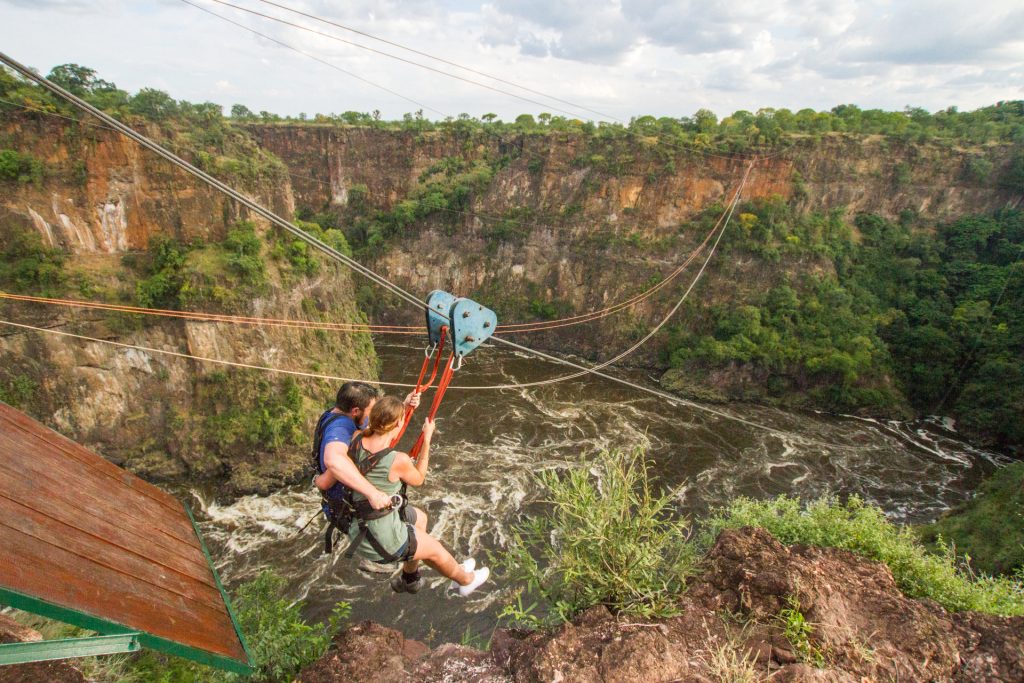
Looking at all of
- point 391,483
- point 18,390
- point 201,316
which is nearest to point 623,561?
point 391,483

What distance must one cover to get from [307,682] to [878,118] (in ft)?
134

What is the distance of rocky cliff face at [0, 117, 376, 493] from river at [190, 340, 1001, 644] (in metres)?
1.71

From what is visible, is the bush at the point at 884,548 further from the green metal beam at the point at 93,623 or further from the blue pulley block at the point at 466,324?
the green metal beam at the point at 93,623

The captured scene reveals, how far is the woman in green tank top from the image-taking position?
124 inches

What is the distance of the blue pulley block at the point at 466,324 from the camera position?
3695mm

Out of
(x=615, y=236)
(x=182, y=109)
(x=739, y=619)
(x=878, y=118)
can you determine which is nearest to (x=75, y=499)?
(x=739, y=619)

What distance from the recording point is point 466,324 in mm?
3740

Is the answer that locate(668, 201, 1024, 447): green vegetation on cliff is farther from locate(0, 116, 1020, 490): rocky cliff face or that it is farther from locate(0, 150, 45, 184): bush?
locate(0, 150, 45, 184): bush

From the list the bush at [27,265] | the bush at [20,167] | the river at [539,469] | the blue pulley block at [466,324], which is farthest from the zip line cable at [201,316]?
the blue pulley block at [466,324]

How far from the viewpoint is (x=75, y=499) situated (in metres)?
2.15

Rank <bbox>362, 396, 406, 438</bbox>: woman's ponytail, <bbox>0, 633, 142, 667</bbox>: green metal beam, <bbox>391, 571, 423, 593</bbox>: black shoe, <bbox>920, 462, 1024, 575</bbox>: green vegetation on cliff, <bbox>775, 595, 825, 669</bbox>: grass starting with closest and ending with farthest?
<bbox>0, 633, 142, 667</bbox>: green metal beam → <bbox>775, 595, 825, 669</bbox>: grass → <bbox>362, 396, 406, 438</bbox>: woman's ponytail → <bbox>391, 571, 423, 593</bbox>: black shoe → <bbox>920, 462, 1024, 575</bbox>: green vegetation on cliff

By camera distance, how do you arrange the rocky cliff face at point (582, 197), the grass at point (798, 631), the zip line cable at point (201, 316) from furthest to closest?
the rocky cliff face at point (582, 197)
the zip line cable at point (201, 316)
the grass at point (798, 631)

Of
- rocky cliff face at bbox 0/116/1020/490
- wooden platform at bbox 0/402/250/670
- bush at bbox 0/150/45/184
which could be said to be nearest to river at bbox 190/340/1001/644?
rocky cliff face at bbox 0/116/1020/490

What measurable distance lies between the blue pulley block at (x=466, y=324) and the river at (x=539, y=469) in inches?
221
